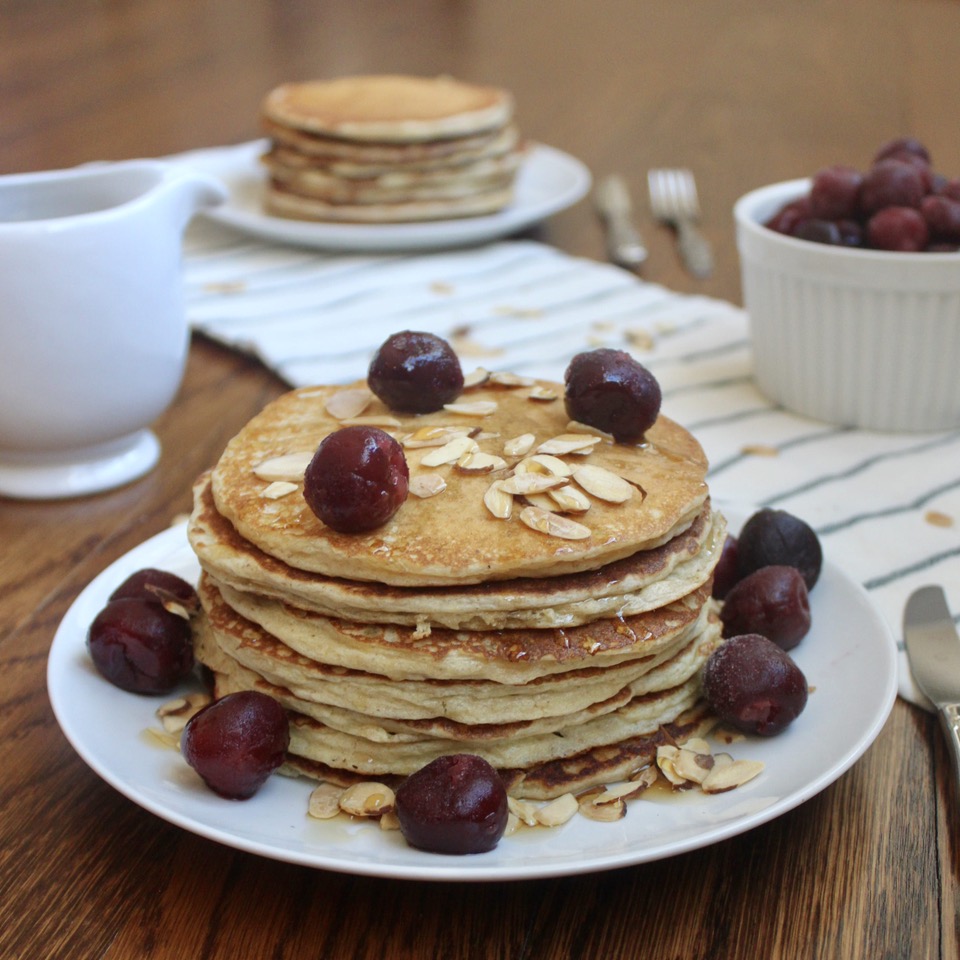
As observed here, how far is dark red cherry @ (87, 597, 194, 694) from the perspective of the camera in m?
0.92

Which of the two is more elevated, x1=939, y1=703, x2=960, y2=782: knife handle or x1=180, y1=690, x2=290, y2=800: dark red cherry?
x1=180, y1=690, x2=290, y2=800: dark red cherry

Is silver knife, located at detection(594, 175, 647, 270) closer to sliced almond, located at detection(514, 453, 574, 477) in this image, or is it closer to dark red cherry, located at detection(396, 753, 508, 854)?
sliced almond, located at detection(514, 453, 574, 477)

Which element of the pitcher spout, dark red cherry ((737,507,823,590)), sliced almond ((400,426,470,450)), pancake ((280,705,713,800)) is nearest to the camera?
pancake ((280,705,713,800))

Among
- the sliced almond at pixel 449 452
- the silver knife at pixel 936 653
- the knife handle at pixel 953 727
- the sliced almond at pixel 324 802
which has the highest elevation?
the sliced almond at pixel 449 452

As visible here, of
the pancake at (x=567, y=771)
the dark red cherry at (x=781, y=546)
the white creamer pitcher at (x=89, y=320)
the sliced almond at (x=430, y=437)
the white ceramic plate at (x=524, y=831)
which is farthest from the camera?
the white creamer pitcher at (x=89, y=320)

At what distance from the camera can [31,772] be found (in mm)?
924

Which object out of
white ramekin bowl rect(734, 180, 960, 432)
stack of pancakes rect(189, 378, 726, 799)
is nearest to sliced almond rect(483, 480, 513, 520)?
stack of pancakes rect(189, 378, 726, 799)

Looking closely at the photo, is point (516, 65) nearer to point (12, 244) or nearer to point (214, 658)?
point (12, 244)

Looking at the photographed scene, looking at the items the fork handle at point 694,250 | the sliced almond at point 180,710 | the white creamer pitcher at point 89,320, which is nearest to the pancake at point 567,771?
the sliced almond at point 180,710

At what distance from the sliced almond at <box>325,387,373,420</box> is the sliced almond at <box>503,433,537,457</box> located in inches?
5.8

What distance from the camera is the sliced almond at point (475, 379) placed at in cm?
107

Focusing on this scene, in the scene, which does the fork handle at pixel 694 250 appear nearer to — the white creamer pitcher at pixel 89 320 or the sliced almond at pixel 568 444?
the white creamer pitcher at pixel 89 320

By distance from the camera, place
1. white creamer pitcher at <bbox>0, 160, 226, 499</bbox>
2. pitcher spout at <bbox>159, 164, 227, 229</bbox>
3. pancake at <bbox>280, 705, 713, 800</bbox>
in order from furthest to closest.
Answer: pitcher spout at <bbox>159, 164, 227, 229</bbox> < white creamer pitcher at <bbox>0, 160, 226, 499</bbox> < pancake at <bbox>280, 705, 713, 800</bbox>

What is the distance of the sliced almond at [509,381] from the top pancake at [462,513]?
5cm
